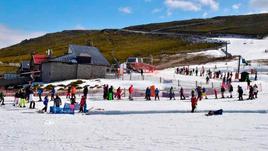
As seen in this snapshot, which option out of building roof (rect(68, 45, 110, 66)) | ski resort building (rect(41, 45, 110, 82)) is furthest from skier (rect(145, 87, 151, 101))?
building roof (rect(68, 45, 110, 66))

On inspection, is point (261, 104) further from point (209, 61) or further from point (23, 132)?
point (209, 61)

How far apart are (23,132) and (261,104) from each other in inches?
757

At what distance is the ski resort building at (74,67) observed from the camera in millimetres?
61844

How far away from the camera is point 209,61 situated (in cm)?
8575

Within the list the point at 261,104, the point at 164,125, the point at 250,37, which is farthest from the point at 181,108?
the point at 250,37

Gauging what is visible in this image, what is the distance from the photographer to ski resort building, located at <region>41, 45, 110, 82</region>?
61.8 m

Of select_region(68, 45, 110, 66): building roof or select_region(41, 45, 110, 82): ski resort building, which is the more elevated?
select_region(68, 45, 110, 66): building roof

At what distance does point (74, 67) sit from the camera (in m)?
62.6

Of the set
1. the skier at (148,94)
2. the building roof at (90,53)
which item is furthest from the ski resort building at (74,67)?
the skier at (148,94)

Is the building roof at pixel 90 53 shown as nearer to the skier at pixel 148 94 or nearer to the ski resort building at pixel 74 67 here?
the ski resort building at pixel 74 67

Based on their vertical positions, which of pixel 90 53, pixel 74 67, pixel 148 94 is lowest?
pixel 148 94

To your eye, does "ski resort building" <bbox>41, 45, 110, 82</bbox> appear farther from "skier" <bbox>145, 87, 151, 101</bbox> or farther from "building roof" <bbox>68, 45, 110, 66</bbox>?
"skier" <bbox>145, 87, 151, 101</bbox>

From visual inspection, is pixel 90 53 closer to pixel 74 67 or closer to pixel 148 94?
pixel 74 67

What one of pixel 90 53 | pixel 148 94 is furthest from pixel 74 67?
pixel 148 94
